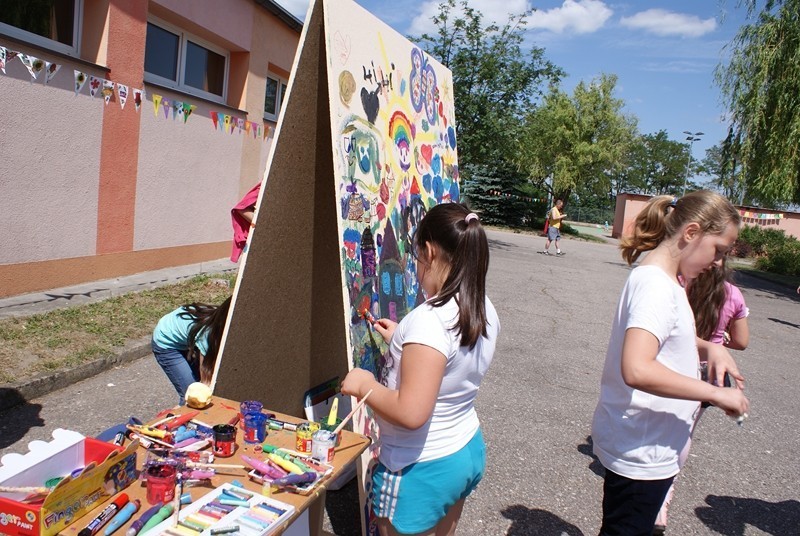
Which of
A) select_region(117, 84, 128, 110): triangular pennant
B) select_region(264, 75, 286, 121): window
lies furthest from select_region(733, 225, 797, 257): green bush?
select_region(117, 84, 128, 110): triangular pennant

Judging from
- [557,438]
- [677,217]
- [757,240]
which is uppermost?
[757,240]

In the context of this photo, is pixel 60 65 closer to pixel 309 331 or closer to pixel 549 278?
pixel 309 331

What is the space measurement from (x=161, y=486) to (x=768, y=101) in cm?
1703

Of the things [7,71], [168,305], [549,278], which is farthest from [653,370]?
[549,278]

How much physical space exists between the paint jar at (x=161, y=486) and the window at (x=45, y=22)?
5723 millimetres

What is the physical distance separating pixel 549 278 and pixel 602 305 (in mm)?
2643

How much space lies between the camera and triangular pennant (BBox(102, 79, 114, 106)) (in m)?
6.45

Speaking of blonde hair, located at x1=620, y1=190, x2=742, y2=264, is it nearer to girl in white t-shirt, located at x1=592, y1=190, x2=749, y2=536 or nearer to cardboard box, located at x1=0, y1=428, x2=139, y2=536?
girl in white t-shirt, located at x1=592, y1=190, x2=749, y2=536

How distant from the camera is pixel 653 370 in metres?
1.63

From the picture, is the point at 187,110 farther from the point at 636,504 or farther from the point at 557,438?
the point at 636,504

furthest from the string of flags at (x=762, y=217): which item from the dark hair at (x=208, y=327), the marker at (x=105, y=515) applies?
the marker at (x=105, y=515)

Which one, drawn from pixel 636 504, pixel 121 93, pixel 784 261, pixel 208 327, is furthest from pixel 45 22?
pixel 784 261

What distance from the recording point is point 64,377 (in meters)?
4.23

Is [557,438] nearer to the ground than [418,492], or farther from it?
nearer to the ground
